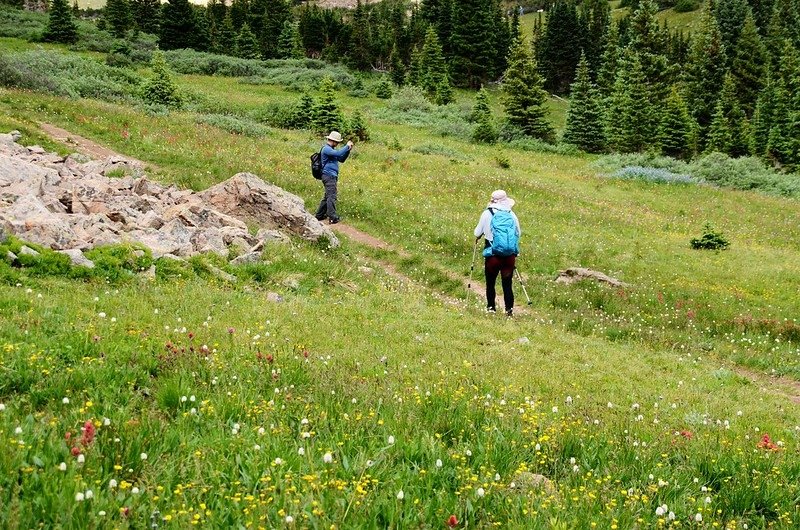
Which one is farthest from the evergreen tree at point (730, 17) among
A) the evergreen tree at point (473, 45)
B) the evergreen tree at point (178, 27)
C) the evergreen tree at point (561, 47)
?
the evergreen tree at point (178, 27)

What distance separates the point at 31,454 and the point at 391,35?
11266 centimetres

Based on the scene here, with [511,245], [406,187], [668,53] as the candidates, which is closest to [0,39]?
[406,187]

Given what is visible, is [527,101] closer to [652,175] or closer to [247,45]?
[652,175]

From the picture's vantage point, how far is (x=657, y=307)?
1656 cm

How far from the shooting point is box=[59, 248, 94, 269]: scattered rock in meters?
10.9

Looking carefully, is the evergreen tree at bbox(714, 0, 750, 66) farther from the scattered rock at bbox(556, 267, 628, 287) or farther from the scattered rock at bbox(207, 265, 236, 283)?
the scattered rock at bbox(207, 265, 236, 283)

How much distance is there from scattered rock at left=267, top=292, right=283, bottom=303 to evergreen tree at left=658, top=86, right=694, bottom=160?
2316 inches

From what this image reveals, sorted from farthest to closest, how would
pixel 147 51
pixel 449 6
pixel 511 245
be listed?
pixel 449 6 < pixel 147 51 < pixel 511 245

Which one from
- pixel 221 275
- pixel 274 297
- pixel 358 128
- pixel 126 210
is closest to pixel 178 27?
pixel 358 128

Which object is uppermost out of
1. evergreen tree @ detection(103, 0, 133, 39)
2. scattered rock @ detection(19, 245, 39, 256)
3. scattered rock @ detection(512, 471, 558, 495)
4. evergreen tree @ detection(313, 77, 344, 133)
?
evergreen tree @ detection(103, 0, 133, 39)

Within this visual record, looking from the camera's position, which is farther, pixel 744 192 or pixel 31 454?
pixel 744 192

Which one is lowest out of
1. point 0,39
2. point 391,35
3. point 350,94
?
point 350,94

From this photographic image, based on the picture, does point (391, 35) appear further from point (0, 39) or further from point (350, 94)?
point (0, 39)

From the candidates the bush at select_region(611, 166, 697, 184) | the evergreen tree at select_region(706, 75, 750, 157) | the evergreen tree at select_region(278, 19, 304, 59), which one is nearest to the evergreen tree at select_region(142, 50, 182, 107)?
the bush at select_region(611, 166, 697, 184)
